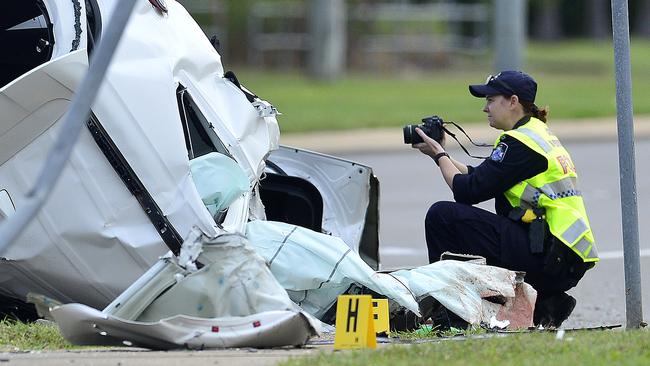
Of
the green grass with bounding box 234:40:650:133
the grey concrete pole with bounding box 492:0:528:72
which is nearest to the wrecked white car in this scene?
the green grass with bounding box 234:40:650:133

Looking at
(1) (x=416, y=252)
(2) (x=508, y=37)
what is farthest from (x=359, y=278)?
(2) (x=508, y=37)

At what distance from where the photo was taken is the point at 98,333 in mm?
5293

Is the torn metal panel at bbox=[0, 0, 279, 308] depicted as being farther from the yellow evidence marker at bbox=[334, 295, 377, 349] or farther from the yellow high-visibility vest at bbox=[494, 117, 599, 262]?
the yellow high-visibility vest at bbox=[494, 117, 599, 262]

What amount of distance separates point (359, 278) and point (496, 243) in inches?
38.6

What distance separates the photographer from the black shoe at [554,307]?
6750 millimetres

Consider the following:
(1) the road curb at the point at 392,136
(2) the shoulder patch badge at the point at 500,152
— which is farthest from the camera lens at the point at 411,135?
(1) the road curb at the point at 392,136

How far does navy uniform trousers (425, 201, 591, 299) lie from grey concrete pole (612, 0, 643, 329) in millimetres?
606

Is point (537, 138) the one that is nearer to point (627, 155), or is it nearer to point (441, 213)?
point (441, 213)

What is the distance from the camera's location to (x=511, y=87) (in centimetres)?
676

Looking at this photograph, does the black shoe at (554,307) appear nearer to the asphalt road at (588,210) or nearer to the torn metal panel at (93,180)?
the asphalt road at (588,210)

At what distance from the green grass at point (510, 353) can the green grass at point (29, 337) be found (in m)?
1.33

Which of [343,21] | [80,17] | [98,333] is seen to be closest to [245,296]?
[98,333]

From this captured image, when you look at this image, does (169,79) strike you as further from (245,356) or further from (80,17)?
(245,356)

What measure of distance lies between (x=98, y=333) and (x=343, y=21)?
28.8 metres
